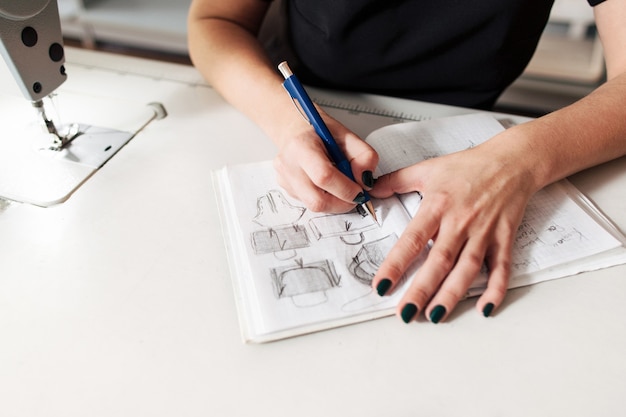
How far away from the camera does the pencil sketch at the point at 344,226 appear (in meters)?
0.58

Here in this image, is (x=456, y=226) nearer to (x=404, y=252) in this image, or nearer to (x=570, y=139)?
(x=404, y=252)

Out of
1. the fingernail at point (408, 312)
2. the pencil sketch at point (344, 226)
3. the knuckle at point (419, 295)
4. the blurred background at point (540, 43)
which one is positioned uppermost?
the blurred background at point (540, 43)

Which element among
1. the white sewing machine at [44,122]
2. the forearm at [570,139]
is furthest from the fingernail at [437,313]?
the white sewing machine at [44,122]

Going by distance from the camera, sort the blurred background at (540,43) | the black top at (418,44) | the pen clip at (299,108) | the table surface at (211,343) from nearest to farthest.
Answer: the table surface at (211,343) → the pen clip at (299,108) → the black top at (418,44) → the blurred background at (540,43)

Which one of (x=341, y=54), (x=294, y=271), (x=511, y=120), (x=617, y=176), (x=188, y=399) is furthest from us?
(x=341, y=54)

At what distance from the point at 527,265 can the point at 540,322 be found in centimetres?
7

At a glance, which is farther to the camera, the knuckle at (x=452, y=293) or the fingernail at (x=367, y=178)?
the fingernail at (x=367, y=178)

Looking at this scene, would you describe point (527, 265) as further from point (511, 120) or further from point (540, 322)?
point (511, 120)

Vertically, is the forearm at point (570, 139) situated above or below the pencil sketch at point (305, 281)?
above

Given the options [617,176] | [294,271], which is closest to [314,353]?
[294,271]

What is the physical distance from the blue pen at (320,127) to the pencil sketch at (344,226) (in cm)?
1

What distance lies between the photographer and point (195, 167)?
2.33 ft

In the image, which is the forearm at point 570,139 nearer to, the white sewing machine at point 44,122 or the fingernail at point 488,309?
the fingernail at point 488,309

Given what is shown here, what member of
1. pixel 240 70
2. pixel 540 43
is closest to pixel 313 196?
pixel 240 70
